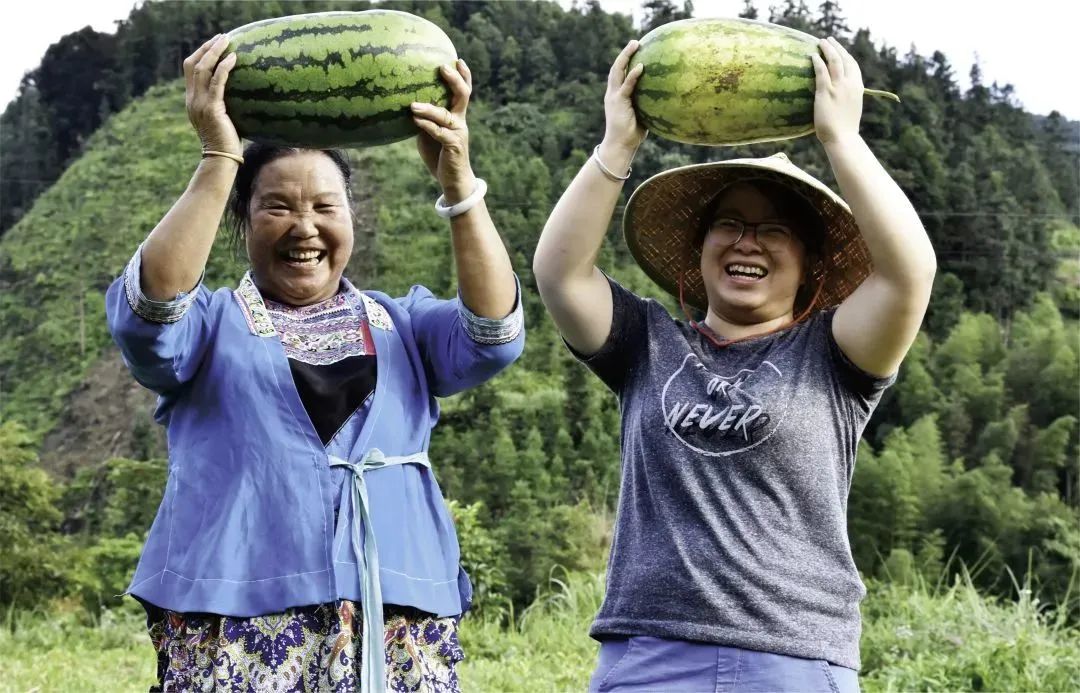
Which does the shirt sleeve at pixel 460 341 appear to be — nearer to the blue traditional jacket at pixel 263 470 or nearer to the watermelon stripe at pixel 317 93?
the blue traditional jacket at pixel 263 470

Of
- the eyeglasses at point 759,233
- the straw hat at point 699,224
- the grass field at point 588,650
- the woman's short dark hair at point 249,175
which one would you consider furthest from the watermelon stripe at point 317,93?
the grass field at point 588,650

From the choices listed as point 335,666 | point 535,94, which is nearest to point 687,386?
point 335,666

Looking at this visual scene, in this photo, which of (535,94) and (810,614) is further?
(535,94)

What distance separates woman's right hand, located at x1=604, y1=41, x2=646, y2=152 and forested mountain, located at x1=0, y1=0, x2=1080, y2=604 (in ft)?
25.2

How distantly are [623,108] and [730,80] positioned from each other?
0.26 metres

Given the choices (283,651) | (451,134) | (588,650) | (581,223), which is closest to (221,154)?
(451,134)

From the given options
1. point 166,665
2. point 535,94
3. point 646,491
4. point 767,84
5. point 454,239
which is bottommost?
point 166,665

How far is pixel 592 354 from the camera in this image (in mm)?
3012

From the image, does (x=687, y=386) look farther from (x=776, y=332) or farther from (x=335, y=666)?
(x=335, y=666)

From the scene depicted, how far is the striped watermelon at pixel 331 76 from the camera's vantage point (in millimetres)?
2727

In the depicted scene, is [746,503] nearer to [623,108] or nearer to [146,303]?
[623,108]

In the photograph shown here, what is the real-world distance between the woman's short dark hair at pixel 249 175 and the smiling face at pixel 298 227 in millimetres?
20

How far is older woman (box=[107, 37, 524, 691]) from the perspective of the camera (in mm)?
2711

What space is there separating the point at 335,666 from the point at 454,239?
967 millimetres
